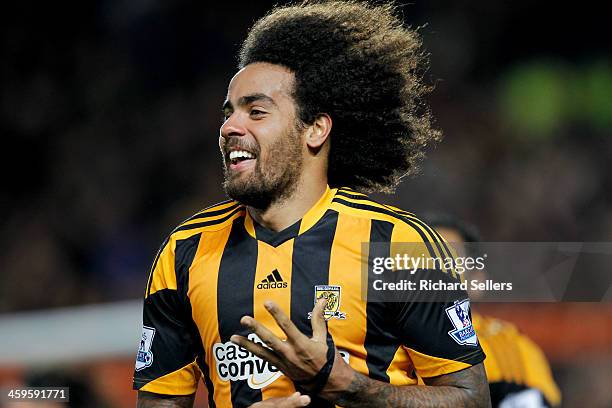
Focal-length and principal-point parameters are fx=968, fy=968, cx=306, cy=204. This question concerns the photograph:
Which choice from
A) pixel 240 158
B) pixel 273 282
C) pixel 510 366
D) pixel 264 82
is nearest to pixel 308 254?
pixel 273 282

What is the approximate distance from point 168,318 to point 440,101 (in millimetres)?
5529

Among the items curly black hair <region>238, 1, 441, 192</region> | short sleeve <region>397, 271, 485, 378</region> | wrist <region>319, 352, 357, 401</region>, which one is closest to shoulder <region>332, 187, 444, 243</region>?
short sleeve <region>397, 271, 485, 378</region>

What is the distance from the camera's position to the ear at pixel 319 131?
3.27 m

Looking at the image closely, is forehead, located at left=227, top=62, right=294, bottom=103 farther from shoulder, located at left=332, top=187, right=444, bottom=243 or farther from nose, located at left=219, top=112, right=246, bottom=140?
shoulder, located at left=332, top=187, right=444, bottom=243

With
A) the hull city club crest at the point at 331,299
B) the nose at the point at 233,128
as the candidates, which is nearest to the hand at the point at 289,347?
the hull city club crest at the point at 331,299

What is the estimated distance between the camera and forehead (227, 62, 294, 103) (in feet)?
10.5

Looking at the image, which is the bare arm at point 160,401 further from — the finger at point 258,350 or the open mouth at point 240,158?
the open mouth at point 240,158

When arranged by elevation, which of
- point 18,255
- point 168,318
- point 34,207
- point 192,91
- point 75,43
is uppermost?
point 75,43

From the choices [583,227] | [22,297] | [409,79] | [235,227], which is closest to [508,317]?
[583,227]

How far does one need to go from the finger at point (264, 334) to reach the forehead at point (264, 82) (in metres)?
0.88

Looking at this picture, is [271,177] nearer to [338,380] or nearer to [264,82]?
[264,82]

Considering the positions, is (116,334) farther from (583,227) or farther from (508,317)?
(583,227)

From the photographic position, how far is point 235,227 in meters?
3.25

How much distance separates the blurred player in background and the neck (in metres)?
1.42
